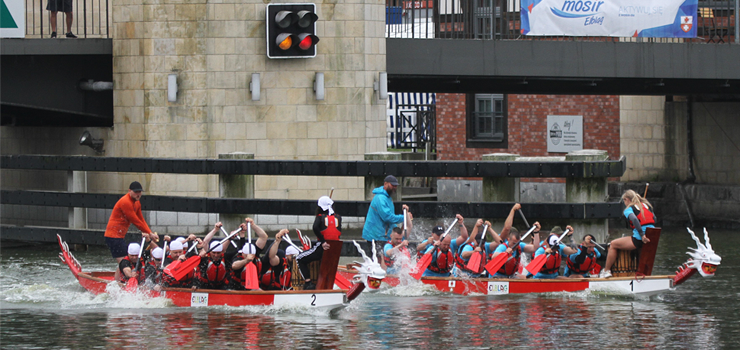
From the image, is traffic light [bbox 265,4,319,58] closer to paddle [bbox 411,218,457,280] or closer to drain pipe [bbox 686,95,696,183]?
paddle [bbox 411,218,457,280]

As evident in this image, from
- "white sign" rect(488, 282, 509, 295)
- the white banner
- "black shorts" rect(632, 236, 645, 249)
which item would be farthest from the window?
"white sign" rect(488, 282, 509, 295)

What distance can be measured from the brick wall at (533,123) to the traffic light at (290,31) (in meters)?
11.7

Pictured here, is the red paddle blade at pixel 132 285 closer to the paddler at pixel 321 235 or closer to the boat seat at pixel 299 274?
the boat seat at pixel 299 274

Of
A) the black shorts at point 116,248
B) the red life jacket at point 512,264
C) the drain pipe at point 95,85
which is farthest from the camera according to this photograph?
the drain pipe at point 95,85

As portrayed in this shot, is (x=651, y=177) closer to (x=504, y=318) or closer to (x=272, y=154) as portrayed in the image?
(x=272, y=154)

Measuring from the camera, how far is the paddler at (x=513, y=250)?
1508cm

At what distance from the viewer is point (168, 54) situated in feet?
63.6

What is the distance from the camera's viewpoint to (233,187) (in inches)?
712

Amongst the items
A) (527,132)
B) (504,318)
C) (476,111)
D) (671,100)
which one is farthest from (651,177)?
(504,318)

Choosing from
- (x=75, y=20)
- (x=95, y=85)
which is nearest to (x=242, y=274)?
(x=95, y=85)

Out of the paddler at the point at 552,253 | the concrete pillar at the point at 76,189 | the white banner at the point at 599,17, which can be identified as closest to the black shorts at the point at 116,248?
the concrete pillar at the point at 76,189

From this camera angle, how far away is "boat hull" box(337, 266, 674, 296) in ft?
47.3

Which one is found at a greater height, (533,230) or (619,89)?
(619,89)

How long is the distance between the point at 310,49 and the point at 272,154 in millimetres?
2165
